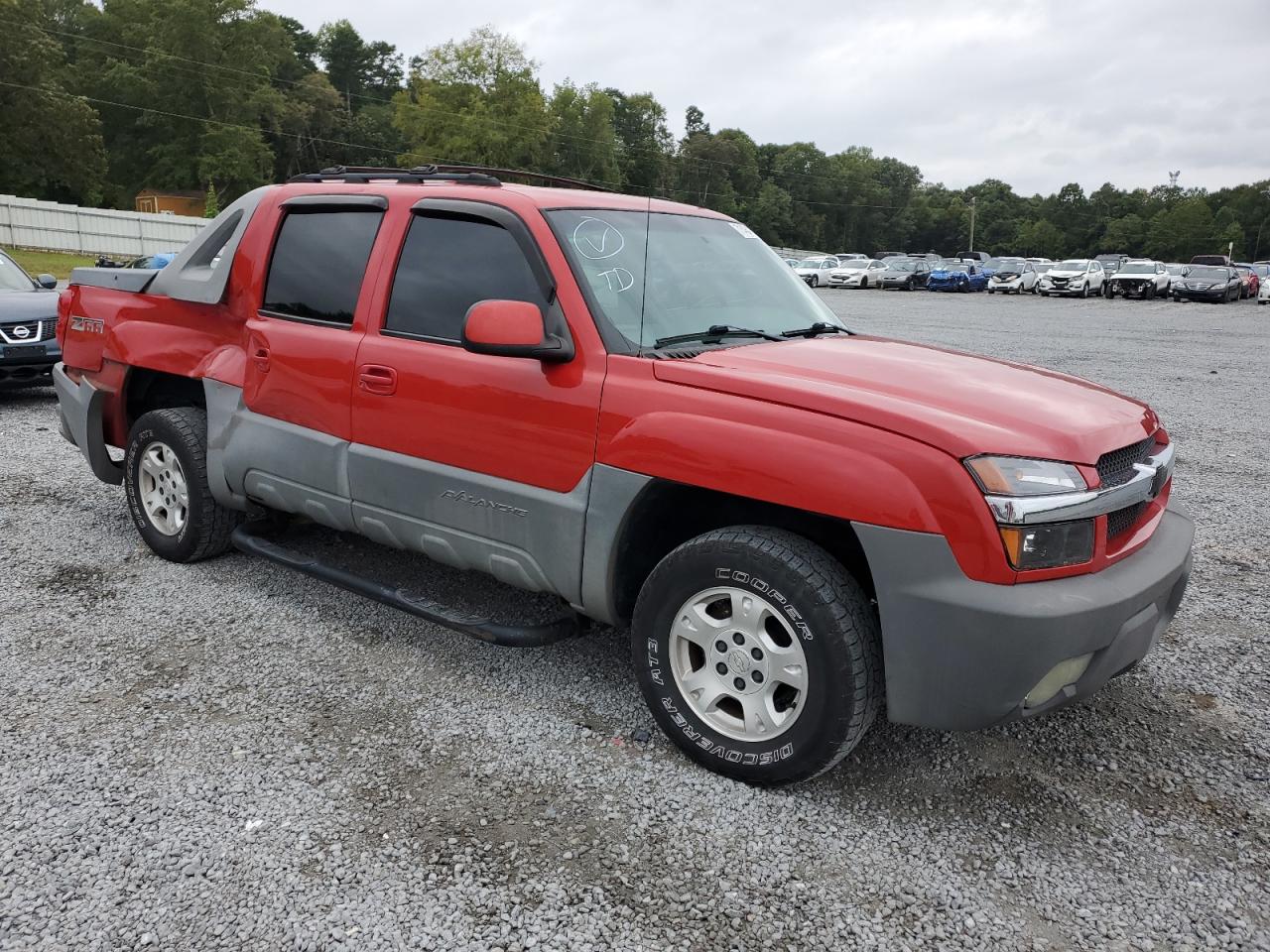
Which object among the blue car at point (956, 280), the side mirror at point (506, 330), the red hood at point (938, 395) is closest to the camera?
the red hood at point (938, 395)

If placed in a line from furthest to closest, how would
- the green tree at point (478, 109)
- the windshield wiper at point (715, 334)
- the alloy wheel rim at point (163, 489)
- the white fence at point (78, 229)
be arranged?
the green tree at point (478, 109) < the white fence at point (78, 229) < the alloy wheel rim at point (163, 489) < the windshield wiper at point (715, 334)

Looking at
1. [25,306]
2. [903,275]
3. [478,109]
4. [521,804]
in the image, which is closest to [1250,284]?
[903,275]

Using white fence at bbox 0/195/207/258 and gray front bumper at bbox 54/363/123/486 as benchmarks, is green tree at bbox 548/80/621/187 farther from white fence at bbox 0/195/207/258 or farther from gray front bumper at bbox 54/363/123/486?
gray front bumper at bbox 54/363/123/486

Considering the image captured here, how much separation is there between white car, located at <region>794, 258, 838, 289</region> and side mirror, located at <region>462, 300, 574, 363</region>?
129ft

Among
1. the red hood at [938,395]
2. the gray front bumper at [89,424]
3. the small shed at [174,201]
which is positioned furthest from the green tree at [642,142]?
the small shed at [174,201]

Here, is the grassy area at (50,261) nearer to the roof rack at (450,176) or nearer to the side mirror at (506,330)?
the roof rack at (450,176)

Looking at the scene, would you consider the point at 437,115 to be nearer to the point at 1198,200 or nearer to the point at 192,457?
the point at 192,457

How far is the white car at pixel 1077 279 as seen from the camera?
127 ft

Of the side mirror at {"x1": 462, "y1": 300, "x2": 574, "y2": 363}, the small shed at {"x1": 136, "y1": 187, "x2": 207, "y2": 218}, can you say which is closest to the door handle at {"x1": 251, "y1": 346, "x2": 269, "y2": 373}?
the side mirror at {"x1": 462, "y1": 300, "x2": 574, "y2": 363}

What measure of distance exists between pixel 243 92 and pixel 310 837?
8323cm

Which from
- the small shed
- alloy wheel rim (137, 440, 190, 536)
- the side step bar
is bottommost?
the side step bar

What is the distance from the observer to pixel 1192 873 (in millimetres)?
2705

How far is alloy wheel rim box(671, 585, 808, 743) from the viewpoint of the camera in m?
2.93

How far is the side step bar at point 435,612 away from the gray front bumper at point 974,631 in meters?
1.27
